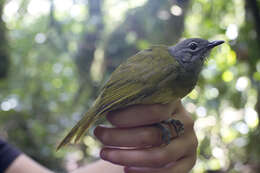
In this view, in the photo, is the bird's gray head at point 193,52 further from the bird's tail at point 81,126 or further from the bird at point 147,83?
the bird's tail at point 81,126

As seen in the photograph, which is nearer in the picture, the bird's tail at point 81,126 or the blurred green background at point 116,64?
the bird's tail at point 81,126

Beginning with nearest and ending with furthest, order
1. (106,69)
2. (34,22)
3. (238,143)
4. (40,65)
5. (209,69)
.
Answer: (209,69)
(238,143)
(106,69)
(40,65)
(34,22)

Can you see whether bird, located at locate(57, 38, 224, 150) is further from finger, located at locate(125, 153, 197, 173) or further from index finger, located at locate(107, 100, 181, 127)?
finger, located at locate(125, 153, 197, 173)

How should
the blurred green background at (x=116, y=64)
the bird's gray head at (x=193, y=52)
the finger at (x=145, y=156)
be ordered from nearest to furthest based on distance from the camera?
the finger at (x=145, y=156) → the bird's gray head at (x=193, y=52) → the blurred green background at (x=116, y=64)

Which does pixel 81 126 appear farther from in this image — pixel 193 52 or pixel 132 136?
pixel 193 52

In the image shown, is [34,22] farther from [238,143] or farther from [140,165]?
[140,165]

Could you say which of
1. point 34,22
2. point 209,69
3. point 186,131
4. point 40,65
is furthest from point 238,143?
point 34,22

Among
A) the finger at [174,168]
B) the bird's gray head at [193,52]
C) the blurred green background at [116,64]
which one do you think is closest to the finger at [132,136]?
the finger at [174,168]

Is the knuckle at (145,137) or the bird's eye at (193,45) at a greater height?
the bird's eye at (193,45)
